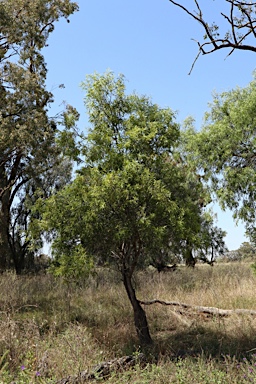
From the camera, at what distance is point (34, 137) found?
15.1m

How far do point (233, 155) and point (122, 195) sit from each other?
31.3 ft

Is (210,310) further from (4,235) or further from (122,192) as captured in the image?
(4,235)

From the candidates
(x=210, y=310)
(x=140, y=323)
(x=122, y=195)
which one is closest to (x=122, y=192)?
(x=122, y=195)

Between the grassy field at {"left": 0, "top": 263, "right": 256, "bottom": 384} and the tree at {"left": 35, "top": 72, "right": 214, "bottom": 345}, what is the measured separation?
1.16 metres

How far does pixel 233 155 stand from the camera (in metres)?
16.8

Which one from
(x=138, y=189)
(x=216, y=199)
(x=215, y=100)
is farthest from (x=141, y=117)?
(x=215, y=100)

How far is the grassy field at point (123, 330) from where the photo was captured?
616 cm

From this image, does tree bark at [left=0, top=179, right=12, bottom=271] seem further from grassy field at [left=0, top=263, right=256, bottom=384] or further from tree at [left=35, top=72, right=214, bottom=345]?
tree at [left=35, top=72, right=214, bottom=345]

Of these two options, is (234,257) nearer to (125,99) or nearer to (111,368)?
(125,99)

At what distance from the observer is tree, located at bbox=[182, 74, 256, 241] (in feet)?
53.5

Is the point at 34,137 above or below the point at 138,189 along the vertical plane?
above

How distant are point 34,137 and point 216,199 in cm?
734

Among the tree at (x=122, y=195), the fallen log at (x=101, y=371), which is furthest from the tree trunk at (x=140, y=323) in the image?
the fallen log at (x=101, y=371)

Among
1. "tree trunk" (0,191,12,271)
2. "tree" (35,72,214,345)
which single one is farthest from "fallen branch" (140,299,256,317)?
"tree trunk" (0,191,12,271)
